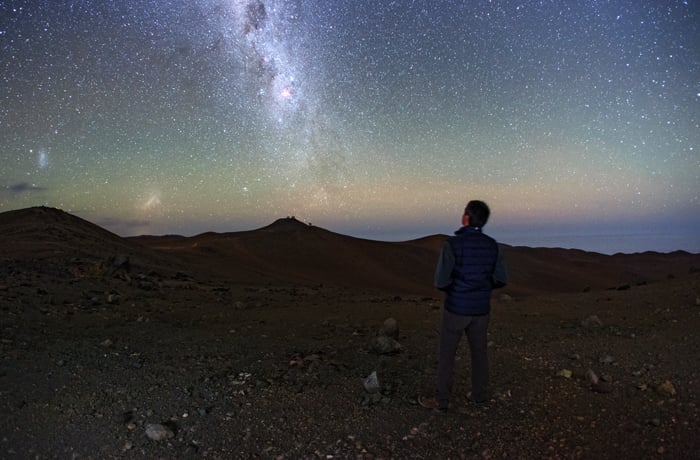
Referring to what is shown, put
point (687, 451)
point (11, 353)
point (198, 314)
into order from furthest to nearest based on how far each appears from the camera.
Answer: point (198, 314)
point (11, 353)
point (687, 451)

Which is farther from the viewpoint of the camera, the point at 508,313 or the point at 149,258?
the point at 149,258

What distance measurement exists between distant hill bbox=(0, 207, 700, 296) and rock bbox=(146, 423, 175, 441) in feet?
34.6

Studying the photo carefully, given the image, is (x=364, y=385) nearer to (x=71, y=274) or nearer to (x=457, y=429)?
(x=457, y=429)

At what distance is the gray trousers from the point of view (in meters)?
4.58

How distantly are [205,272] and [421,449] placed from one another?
47.9 feet

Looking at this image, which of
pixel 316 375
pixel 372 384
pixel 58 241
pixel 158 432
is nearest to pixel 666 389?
pixel 372 384

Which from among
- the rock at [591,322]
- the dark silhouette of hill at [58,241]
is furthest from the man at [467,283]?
the dark silhouette of hill at [58,241]

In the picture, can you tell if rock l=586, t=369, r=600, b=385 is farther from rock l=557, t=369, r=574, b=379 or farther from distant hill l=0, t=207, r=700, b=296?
distant hill l=0, t=207, r=700, b=296

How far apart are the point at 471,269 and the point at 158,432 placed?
3.06 metres

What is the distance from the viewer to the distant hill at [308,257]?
16.6m

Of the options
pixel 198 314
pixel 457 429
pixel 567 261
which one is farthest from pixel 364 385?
pixel 567 261

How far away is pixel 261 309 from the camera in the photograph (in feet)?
33.7

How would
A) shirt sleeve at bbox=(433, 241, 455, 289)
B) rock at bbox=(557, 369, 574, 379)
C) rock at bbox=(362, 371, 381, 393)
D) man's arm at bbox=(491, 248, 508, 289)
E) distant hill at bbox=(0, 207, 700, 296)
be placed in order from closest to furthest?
shirt sleeve at bbox=(433, 241, 455, 289)
man's arm at bbox=(491, 248, 508, 289)
rock at bbox=(362, 371, 381, 393)
rock at bbox=(557, 369, 574, 379)
distant hill at bbox=(0, 207, 700, 296)

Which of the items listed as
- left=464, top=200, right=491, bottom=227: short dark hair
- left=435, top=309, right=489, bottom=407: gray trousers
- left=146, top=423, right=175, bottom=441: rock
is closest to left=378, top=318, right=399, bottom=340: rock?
left=435, top=309, right=489, bottom=407: gray trousers
